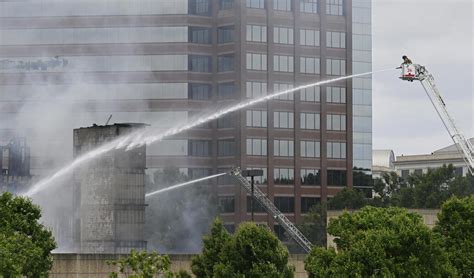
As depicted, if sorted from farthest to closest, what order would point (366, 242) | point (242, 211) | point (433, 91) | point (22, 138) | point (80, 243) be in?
1. point (242, 211)
2. point (22, 138)
3. point (433, 91)
4. point (80, 243)
5. point (366, 242)

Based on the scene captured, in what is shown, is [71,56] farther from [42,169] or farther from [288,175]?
[288,175]

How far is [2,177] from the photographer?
405ft

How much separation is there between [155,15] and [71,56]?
1157 cm

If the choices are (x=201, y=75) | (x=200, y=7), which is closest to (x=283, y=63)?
(x=201, y=75)

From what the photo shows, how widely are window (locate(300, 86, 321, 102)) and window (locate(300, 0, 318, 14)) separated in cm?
1006

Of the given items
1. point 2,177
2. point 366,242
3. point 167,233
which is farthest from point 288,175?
point 366,242

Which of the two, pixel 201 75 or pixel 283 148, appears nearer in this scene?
pixel 201 75

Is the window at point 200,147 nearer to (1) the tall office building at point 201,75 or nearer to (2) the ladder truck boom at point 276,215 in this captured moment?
(1) the tall office building at point 201,75

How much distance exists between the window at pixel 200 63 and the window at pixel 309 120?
47.3ft

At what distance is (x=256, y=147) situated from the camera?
173375mm

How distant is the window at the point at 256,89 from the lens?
170625 mm

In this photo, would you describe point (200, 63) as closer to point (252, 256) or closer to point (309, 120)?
point (309, 120)

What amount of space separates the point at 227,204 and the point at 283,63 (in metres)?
19.7

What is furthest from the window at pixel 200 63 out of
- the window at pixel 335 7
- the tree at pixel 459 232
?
the tree at pixel 459 232
